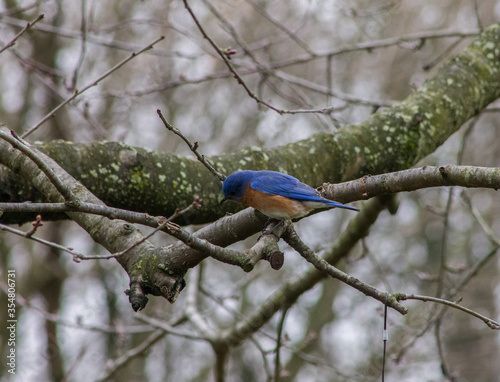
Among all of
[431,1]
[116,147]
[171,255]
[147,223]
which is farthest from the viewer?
[431,1]

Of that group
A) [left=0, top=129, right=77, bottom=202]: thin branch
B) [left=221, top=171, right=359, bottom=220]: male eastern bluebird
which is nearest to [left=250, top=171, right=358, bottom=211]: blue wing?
[left=221, top=171, right=359, bottom=220]: male eastern bluebird

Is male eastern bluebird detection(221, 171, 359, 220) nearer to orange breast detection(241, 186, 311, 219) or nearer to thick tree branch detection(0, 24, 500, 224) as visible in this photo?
orange breast detection(241, 186, 311, 219)

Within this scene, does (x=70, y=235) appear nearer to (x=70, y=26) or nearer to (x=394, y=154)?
(x=70, y=26)

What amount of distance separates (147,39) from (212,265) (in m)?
4.63

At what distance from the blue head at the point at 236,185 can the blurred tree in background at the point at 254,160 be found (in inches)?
10.5

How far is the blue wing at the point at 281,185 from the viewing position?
332 centimetres

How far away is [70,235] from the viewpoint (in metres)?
10.1

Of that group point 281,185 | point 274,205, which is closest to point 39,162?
point 274,205

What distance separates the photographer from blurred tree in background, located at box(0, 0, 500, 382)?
3752 millimetres

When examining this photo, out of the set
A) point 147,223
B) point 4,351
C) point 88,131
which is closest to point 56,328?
point 4,351

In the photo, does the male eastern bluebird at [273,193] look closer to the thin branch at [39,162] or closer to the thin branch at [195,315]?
the thin branch at [39,162]

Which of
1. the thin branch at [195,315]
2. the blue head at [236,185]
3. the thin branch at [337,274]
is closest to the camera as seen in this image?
the thin branch at [337,274]

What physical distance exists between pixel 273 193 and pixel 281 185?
0.57ft

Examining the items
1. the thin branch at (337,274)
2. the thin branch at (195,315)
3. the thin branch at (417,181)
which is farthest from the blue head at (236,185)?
the thin branch at (195,315)
